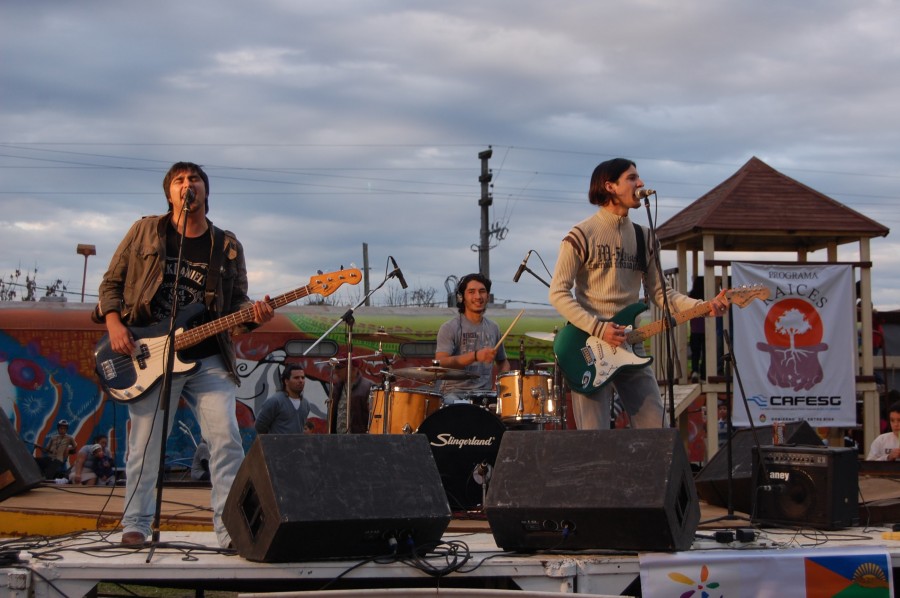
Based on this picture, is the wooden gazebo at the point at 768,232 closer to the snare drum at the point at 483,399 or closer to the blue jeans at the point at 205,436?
the snare drum at the point at 483,399

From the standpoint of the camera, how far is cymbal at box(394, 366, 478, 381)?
8203mm

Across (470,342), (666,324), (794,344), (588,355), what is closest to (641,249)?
(666,324)

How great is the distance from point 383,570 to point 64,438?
37.0 ft

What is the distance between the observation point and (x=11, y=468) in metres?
6.57

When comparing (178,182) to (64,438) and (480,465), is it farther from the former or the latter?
(64,438)

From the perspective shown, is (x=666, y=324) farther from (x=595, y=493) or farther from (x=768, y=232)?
(x=768, y=232)

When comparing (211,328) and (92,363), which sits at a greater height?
(211,328)

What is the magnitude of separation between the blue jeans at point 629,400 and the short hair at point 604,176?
3.21ft

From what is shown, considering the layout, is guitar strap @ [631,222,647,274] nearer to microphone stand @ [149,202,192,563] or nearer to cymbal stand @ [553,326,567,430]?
cymbal stand @ [553,326,567,430]

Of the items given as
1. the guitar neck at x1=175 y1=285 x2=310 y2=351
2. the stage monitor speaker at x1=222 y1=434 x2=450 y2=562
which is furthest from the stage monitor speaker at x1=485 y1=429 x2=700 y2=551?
the guitar neck at x1=175 y1=285 x2=310 y2=351

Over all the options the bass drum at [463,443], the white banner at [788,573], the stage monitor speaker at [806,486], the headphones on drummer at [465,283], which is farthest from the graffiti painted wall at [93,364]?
the white banner at [788,573]

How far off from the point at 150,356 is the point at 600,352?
8.65 ft

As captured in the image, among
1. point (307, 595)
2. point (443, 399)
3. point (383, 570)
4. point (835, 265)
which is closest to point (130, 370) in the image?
point (383, 570)

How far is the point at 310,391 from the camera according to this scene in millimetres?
15602
